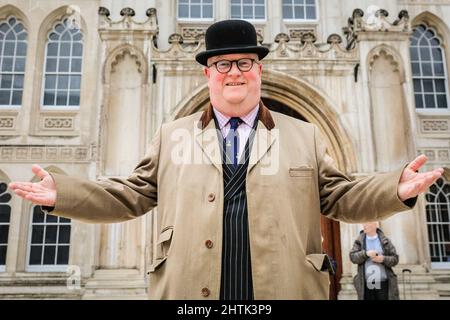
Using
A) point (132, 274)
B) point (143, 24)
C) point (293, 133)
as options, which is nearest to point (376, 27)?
point (143, 24)

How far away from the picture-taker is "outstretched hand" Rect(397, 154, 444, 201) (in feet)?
7.01

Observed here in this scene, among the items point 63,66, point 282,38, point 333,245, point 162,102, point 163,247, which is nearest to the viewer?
point 163,247

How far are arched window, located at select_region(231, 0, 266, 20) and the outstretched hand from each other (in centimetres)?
1155

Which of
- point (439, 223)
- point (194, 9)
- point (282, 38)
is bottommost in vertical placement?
point (439, 223)

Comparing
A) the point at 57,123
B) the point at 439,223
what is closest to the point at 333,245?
the point at 439,223

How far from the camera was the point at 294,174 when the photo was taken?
2.46m

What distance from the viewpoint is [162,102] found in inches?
407

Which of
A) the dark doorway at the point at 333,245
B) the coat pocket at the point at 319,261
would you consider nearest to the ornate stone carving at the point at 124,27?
the dark doorway at the point at 333,245

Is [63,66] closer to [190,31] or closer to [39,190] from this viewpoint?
[190,31]

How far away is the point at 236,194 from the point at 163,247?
0.46m

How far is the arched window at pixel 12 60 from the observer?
12734 millimetres

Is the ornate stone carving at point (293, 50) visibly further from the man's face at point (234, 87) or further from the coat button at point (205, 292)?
the coat button at point (205, 292)

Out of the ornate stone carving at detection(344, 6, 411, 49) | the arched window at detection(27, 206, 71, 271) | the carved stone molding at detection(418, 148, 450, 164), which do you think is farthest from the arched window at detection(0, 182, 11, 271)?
the carved stone molding at detection(418, 148, 450, 164)

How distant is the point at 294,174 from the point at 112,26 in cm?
920
